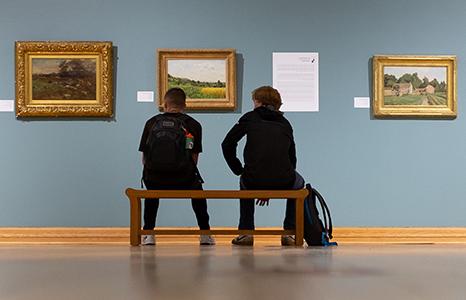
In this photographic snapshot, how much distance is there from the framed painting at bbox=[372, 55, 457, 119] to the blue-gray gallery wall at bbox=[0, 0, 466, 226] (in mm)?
121

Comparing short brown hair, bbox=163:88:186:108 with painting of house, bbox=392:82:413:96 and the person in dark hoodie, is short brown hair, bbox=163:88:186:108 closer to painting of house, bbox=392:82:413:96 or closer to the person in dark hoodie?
the person in dark hoodie

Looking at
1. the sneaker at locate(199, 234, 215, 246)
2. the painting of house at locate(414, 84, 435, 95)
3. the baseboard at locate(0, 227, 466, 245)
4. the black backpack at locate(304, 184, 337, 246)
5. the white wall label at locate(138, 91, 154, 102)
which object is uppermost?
the painting of house at locate(414, 84, 435, 95)

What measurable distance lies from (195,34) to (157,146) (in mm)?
2672

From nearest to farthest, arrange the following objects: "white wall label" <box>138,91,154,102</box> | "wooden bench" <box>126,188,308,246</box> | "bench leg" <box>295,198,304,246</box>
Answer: "wooden bench" <box>126,188,308,246</box> → "bench leg" <box>295,198,304,246</box> → "white wall label" <box>138,91,154,102</box>

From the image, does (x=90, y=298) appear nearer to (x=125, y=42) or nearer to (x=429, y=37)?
(x=125, y=42)

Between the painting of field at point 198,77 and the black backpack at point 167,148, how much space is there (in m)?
2.15

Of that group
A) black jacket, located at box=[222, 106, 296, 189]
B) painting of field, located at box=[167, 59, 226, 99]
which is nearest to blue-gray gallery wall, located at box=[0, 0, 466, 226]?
painting of field, located at box=[167, 59, 226, 99]

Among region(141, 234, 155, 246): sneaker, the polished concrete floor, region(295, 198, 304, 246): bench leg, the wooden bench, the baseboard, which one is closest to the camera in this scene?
the polished concrete floor

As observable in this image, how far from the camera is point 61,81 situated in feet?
25.2

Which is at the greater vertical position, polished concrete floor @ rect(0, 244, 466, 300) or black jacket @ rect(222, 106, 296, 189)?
black jacket @ rect(222, 106, 296, 189)

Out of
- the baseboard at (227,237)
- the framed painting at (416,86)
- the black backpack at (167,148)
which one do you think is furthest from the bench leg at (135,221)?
the framed painting at (416,86)

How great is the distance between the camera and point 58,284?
190cm

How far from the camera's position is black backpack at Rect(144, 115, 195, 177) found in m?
5.43

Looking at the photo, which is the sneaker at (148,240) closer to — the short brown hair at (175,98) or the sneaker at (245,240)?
the sneaker at (245,240)
